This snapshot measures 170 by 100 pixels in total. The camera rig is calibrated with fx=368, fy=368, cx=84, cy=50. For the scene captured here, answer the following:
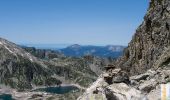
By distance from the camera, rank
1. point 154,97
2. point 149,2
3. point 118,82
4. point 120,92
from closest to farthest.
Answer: point 154,97 < point 120,92 < point 118,82 < point 149,2

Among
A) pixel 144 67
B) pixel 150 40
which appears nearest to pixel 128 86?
pixel 144 67

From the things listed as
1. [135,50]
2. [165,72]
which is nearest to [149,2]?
[135,50]

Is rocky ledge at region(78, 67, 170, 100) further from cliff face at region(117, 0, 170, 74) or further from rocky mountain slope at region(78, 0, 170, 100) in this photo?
cliff face at region(117, 0, 170, 74)

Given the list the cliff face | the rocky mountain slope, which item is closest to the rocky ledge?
the rocky mountain slope

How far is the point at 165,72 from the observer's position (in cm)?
6569

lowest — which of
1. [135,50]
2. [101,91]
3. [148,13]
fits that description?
[101,91]

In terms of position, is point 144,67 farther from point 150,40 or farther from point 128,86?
point 128,86

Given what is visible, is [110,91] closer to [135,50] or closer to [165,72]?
[165,72]

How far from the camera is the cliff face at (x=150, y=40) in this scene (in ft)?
294

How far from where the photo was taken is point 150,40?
95.8m

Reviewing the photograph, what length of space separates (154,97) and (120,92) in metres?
6.16

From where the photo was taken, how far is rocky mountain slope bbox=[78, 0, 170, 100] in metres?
61.5

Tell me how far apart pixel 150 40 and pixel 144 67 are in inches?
371


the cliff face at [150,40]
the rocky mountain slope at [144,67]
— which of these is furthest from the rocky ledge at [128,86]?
the cliff face at [150,40]
